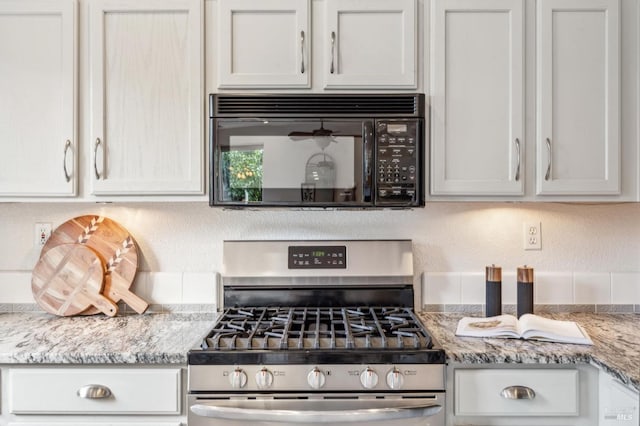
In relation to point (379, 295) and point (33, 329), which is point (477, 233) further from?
point (33, 329)

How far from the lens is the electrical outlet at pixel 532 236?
73.7 inches

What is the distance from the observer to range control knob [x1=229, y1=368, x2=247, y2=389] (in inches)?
48.9

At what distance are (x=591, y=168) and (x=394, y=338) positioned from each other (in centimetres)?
95

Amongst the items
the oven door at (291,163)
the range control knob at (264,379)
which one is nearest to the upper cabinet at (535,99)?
the oven door at (291,163)

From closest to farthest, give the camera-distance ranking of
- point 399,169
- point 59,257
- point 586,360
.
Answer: point 586,360 → point 399,169 → point 59,257

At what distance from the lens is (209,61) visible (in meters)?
1.57

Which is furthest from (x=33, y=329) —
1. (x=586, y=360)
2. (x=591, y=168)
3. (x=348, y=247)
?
(x=591, y=168)

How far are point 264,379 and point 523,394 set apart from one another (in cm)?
77

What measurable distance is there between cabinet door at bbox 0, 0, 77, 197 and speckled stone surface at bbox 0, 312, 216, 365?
0.50 metres

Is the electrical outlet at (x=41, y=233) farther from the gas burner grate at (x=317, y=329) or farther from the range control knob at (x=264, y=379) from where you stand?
the range control knob at (x=264, y=379)

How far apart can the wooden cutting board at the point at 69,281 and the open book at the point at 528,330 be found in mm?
1378

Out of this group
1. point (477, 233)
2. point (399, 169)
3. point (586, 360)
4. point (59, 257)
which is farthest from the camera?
point (477, 233)

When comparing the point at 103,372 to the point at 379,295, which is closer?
the point at 103,372

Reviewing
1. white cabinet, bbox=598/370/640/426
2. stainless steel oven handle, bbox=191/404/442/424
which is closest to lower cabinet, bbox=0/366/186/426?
stainless steel oven handle, bbox=191/404/442/424
